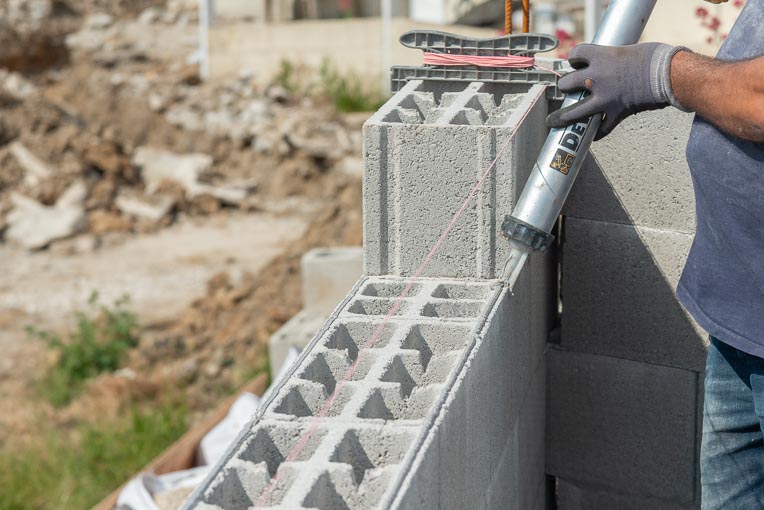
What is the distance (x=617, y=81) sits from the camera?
266 cm

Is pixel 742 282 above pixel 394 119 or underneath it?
underneath

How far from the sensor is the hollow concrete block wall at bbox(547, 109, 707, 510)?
3.40 m

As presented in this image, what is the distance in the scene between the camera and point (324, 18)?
60.7 feet

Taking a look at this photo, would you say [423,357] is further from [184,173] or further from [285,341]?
[184,173]

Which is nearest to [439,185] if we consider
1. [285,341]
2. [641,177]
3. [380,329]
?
[380,329]

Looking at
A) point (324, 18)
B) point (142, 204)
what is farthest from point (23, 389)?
point (324, 18)

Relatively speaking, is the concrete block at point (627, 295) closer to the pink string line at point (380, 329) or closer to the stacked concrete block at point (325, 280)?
the pink string line at point (380, 329)

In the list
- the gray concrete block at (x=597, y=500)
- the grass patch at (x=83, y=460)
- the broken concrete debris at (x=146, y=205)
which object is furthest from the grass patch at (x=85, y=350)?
the gray concrete block at (x=597, y=500)

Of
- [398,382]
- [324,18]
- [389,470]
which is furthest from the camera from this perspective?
[324,18]

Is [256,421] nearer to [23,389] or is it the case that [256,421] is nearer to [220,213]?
[23,389]

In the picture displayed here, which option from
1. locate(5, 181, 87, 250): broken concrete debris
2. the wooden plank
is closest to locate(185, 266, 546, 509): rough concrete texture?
the wooden plank

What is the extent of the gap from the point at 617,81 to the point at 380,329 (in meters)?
0.89

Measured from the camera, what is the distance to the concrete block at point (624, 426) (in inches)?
138

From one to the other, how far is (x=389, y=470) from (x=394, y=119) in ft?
4.11
